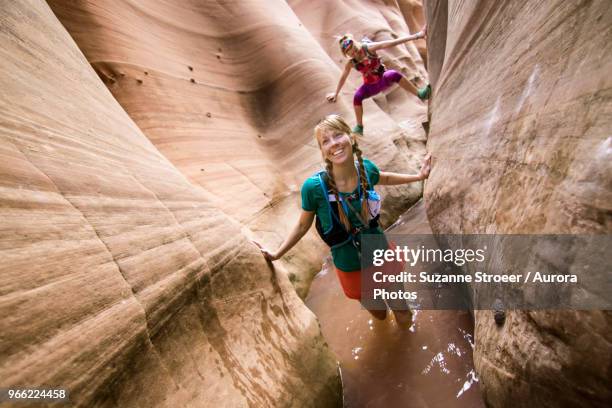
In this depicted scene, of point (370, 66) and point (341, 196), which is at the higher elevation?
point (370, 66)

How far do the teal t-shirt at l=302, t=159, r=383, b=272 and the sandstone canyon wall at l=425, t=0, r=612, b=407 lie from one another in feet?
2.60

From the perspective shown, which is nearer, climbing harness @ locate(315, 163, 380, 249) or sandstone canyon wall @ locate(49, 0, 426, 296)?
climbing harness @ locate(315, 163, 380, 249)

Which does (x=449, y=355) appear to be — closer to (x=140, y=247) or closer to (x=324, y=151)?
(x=324, y=151)

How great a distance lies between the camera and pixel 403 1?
18.0 metres

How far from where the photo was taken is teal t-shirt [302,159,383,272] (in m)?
2.33

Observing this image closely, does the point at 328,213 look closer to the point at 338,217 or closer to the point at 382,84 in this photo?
the point at 338,217

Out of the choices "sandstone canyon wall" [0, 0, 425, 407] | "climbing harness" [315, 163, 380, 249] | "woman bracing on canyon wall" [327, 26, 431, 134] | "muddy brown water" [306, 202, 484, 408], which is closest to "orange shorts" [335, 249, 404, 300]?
"climbing harness" [315, 163, 380, 249]

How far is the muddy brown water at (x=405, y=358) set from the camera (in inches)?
97.9

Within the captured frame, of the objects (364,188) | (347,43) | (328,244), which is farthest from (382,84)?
(328,244)

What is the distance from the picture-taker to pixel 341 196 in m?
2.29

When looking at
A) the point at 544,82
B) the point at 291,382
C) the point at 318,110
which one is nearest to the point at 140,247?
the point at 291,382

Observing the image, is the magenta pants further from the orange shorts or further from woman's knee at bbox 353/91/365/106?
the orange shorts

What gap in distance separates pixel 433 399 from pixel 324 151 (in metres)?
2.18

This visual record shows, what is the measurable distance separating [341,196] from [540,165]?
1199 millimetres
